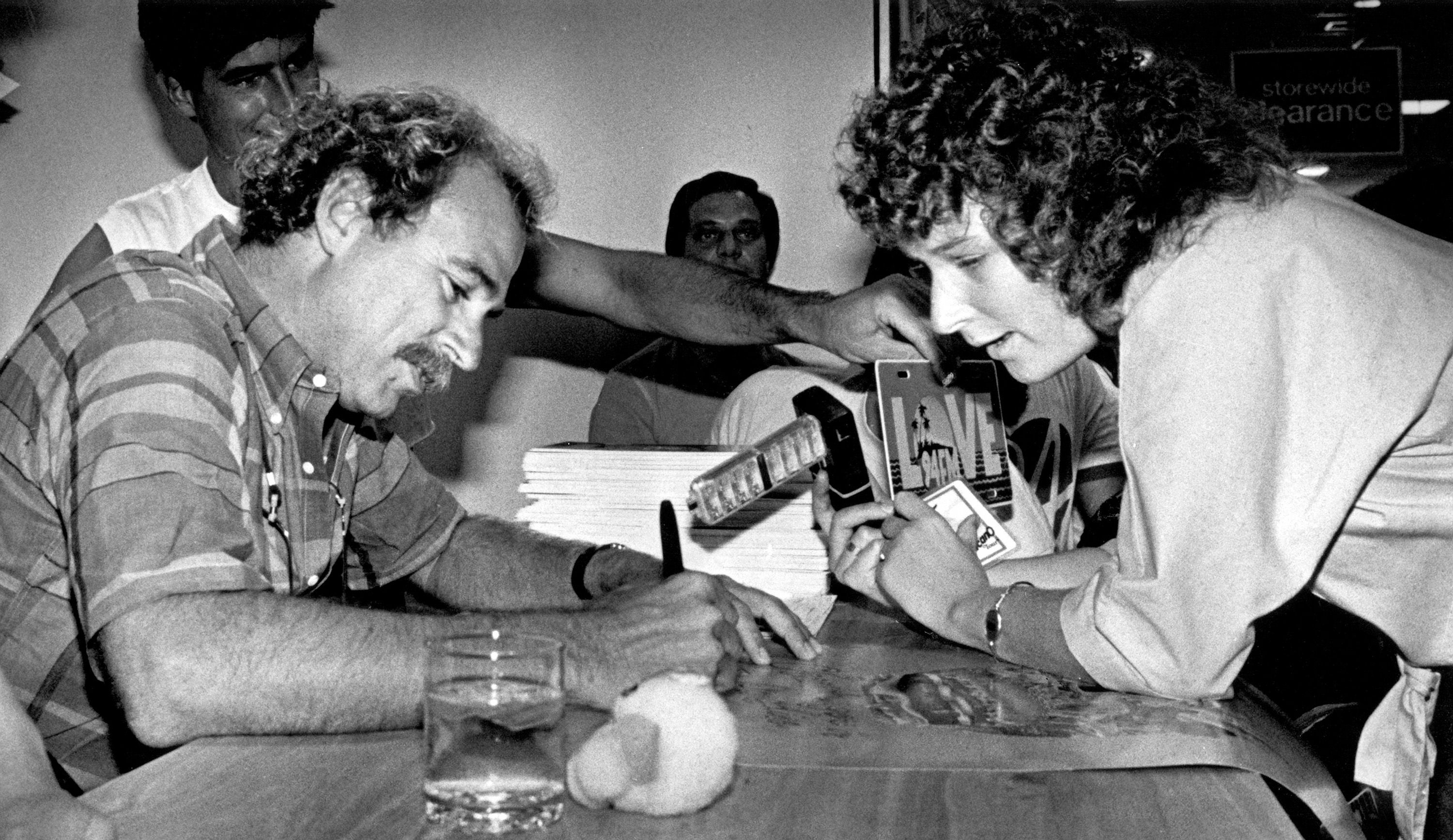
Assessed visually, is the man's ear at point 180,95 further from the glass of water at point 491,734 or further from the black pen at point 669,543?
the glass of water at point 491,734

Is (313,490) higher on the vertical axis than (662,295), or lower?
lower

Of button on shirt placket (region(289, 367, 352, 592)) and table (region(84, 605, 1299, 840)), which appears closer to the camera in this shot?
table (region(84, 605, 1299, 840))

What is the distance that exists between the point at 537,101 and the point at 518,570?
56.3 inches

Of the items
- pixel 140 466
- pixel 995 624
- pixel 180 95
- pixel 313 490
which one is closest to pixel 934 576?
pixel 995 624

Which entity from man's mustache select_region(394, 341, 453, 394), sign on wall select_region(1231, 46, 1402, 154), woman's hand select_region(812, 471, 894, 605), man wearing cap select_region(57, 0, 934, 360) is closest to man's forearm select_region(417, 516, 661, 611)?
woman's hand select_region(812, 471, 894, 605)

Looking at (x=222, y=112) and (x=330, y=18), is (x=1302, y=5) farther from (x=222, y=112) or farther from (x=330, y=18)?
(x=222, y=112)

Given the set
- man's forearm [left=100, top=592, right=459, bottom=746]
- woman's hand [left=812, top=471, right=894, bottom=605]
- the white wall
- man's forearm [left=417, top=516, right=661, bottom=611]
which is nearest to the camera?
man's forearm [left=100, top=592, right=459, bottom=746]

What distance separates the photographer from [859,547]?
185 cm

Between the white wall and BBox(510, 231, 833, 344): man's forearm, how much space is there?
2.00ft

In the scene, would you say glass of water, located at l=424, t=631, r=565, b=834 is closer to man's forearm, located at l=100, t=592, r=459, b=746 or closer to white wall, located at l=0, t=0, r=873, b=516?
man's forearm, located at l=100, t=592, r=459, b=746

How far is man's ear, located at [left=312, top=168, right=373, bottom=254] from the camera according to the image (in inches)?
Answer: 66.2

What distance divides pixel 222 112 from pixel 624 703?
83.0 inches

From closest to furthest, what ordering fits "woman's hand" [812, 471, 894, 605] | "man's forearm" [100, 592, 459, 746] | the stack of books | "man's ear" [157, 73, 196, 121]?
"man's forearm" [100, 592, 459, 746] < "woman's hand" [812, 471, 894, 605] < the stack of books < "man's ear" [157, 73, 196, 121]

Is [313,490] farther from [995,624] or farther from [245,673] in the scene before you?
[995,624]
